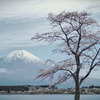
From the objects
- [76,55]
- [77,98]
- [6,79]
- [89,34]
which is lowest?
[77,98]

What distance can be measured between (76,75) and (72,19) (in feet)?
4.44

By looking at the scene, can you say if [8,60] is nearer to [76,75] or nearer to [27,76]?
[27,76]

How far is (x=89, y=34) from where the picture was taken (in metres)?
7.69

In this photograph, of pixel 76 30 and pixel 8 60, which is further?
pixel 8 60

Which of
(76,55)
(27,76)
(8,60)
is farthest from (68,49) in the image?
(27,76)

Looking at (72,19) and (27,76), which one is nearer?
(72,19)

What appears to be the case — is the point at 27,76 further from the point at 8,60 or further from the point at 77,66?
the point at 77,66

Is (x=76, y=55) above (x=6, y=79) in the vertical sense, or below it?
below

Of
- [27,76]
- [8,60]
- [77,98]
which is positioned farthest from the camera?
[27,76]

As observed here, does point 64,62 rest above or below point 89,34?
below

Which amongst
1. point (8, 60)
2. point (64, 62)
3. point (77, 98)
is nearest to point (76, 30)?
point (64, 62)

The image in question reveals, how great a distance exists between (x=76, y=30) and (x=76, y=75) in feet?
3.57

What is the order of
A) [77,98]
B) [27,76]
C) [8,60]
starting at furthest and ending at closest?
[27,76], [8,60], [77,98]

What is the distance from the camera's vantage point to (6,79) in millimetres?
118562
